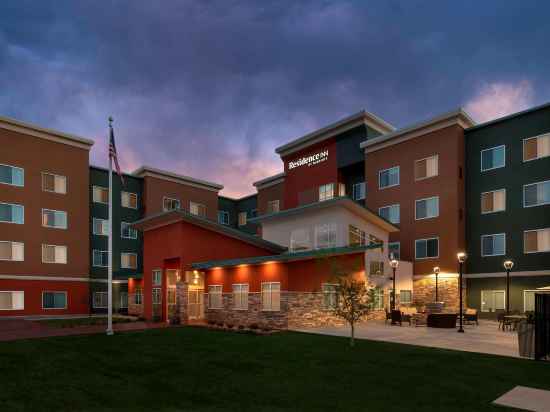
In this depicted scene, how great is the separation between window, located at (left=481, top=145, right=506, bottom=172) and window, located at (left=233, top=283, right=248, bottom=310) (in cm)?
2277

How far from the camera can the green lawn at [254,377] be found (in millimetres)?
9680

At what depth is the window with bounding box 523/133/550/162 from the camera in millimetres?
32531

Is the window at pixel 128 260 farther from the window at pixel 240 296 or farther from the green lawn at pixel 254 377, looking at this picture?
the green lawn at pixel 254 377

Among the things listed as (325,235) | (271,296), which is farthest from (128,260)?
(271,296)

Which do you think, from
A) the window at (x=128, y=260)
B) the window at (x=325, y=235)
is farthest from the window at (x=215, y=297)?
the window at (x=128, y=260)

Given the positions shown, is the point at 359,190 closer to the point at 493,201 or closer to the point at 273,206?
the point at 273,206

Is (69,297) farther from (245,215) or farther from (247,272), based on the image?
(245,215)

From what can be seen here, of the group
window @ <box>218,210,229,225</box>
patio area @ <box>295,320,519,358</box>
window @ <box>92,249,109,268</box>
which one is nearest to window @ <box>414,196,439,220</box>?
patio area @ <box>295,320,519,358</box>

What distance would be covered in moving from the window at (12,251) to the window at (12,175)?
540 cm

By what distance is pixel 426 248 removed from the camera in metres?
37.9

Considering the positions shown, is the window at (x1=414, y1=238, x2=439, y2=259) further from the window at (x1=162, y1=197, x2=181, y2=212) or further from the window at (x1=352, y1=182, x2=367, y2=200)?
the window at (x1=162, y1=197, x2=181, y2=212)

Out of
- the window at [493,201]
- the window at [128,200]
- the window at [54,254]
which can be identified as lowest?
the window at [54,254]

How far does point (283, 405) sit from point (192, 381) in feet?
11.1

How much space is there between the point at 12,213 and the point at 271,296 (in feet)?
87.7
